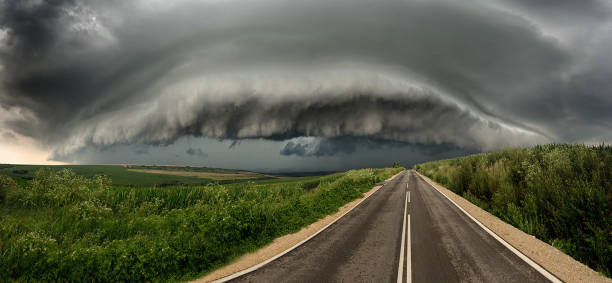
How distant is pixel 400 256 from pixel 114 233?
32.5ft

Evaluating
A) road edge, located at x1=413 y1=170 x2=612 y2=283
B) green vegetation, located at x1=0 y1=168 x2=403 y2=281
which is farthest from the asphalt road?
green vegetation, located at x1=0 y1=168 x2=403 y2=281

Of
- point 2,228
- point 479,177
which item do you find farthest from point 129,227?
point 479,177

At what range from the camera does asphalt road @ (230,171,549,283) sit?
237 inches

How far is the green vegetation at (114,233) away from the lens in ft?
18.1

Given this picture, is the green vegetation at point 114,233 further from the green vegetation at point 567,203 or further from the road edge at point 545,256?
the green vegetation at point 567,203

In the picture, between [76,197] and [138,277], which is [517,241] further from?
[76,197]

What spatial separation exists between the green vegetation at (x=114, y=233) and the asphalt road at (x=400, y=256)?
1866 millimetres

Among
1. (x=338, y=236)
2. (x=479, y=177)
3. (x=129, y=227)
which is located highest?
(x=479, y=177)

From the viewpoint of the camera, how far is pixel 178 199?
1508cm

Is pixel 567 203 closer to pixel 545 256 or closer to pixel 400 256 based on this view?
pixel 545 256

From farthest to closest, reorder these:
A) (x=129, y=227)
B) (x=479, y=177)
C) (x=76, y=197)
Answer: (x=479, y=177) → (x=76, y=197) → (x=129, y=227)

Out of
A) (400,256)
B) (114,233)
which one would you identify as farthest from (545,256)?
(114,233)

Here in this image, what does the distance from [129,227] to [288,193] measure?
11878 mm

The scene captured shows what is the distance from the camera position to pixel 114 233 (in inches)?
319
